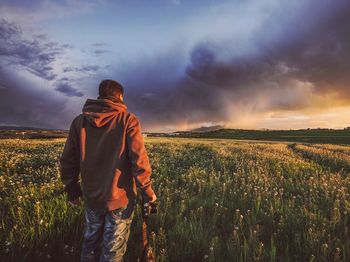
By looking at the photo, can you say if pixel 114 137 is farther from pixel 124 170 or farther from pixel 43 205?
pixel 43 205

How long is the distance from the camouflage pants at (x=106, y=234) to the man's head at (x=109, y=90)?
1.58 metres

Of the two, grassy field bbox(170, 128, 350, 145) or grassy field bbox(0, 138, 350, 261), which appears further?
grassy field bbox(170, 128, 350, 145)

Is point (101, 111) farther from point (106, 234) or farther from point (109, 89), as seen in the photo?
point (106, 234)

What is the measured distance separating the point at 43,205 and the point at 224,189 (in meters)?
4.32

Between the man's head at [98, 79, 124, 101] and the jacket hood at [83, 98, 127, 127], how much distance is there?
0.08 m

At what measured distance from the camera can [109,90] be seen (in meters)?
3.95

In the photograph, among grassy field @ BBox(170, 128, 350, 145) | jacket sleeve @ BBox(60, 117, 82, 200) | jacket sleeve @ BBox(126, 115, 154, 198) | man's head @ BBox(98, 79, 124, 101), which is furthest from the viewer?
grassy field @ BBox(170, 128, 350, 145)

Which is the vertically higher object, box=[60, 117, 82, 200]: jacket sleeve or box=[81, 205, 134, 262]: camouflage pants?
box=[60, 117, 82, 200]: jacket sleeve

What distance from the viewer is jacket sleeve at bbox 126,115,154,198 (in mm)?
3730

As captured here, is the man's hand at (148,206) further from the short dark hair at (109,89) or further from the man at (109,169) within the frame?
the short dark hair at (109,89)

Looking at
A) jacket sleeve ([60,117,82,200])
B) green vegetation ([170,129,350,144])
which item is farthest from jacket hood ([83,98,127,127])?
green vegetation ([170,129,350,144])

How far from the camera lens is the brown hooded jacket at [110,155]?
12.5ft

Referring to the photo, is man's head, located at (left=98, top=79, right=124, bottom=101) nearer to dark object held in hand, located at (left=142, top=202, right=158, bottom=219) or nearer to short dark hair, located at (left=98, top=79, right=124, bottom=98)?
short dark hair, located at (left=98, top=79, right=124, bottom=98)

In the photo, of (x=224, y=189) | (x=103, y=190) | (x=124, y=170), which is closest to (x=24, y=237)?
(x=103, y=190)
